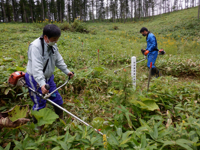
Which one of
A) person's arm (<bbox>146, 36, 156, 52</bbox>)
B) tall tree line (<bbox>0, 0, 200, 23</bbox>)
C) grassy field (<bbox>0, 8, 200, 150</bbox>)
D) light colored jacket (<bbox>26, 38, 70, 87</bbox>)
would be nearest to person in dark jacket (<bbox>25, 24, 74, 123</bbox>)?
light colored jacket (<bbox>26, 38, 70, 87</bbox>)

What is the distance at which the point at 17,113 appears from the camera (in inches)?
76.8

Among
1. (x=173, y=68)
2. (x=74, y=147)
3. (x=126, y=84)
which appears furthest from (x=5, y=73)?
(x=173, y=68)

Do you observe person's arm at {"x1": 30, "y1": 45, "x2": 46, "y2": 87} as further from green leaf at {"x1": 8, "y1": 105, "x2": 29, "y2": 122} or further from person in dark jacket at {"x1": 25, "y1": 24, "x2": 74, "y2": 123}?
green leaf at {"x1": 8, "y1": 105, "x2": 29, "y2": 122}

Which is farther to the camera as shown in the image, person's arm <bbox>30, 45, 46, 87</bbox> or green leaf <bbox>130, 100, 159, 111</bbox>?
green leaf <bbox>130, 100, 159, 111</bbox>

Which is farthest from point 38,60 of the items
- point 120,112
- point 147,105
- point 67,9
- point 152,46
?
point 67,9

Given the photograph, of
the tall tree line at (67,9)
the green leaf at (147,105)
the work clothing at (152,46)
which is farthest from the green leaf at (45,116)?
the tall tree line at (67,9)

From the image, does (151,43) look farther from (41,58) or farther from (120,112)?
(41,58)

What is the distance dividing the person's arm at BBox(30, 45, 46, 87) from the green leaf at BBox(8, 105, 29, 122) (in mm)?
479

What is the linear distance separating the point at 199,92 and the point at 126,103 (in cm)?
175

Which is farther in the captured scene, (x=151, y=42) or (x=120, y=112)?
(x=151, y=42)

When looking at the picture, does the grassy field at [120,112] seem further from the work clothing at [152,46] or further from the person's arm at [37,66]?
the work clothing at [152,46]

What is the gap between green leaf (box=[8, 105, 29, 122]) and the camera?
191cm

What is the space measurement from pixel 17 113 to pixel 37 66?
2.59ft

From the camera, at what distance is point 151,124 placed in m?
2.13
